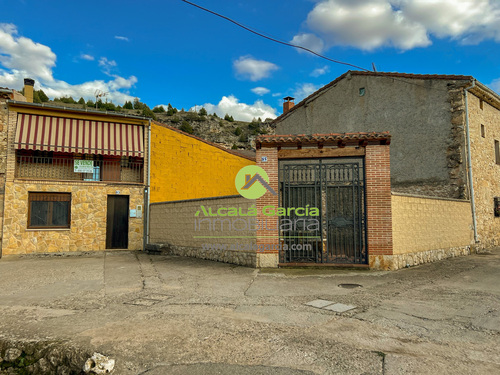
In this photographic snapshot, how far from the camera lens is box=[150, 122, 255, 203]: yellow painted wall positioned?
1576 centimetres

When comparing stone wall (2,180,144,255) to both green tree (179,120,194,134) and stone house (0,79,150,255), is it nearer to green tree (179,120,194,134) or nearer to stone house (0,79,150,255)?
stone house (0,79,150,255)

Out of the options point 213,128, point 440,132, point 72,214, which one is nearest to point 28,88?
point 72,214

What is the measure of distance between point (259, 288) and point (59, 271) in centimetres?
599

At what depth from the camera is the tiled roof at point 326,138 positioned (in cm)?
847

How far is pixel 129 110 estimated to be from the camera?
6594cm

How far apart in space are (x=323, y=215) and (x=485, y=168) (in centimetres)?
985

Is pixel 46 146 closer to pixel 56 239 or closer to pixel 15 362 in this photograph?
pixel 56 239

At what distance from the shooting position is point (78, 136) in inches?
566

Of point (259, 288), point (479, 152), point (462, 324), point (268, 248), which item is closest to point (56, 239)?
point (268, 248)

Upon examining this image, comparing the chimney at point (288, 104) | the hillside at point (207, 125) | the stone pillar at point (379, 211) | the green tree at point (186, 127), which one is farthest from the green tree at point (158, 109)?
Result: the stone pillar at point (379, 211)

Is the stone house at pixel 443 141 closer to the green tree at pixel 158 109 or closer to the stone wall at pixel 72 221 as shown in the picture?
the stone wall at pixel 72 221

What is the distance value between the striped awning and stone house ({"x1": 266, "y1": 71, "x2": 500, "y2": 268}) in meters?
7.52

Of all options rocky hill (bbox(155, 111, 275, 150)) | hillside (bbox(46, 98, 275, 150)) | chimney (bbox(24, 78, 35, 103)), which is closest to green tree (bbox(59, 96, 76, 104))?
hillside (bbox(46, 98, 275, 150))

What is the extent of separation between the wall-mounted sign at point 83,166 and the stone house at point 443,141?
354 inches
